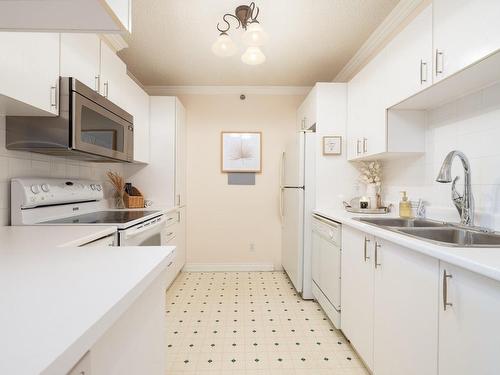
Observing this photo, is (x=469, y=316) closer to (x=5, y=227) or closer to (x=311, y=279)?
(x=311, y=279)

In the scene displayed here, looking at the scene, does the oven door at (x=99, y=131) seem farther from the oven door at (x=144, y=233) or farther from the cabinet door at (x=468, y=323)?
the cabinet door at (x=468, y=323)

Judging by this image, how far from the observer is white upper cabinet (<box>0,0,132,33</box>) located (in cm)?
66

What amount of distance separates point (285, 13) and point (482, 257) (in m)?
1.96

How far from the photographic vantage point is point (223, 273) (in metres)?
3.31

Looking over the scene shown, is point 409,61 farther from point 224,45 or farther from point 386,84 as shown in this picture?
point 224,45

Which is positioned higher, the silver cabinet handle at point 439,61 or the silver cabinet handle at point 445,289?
the silver cabinet handle at point 439,61

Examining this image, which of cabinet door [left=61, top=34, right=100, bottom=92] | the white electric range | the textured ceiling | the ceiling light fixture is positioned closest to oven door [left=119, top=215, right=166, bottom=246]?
the white electric range

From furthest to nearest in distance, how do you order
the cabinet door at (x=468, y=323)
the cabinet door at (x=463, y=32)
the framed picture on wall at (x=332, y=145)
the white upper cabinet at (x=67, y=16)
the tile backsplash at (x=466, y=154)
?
the framed picture on wall at (x=332, y=145)
the tile backsplash at (x=466, y=154)
the cabinet door at (x=463, y=32)
the cabinet door at (x=468, y=323)
the white upper cabinet at (x=67, y=16)

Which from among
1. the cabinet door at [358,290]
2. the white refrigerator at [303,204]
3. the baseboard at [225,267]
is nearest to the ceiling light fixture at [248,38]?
the white refrigerator at [303,204]

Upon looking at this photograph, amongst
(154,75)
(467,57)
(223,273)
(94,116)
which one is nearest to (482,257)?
(467,57)

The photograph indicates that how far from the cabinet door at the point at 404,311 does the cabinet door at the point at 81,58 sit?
2.04 m

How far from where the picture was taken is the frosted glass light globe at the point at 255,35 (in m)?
1.72

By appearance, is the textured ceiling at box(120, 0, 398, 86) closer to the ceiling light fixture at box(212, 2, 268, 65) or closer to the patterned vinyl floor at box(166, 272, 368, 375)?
the ceiling light fixture at box(212, 2, 268, 65)

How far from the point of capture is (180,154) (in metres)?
3.09
